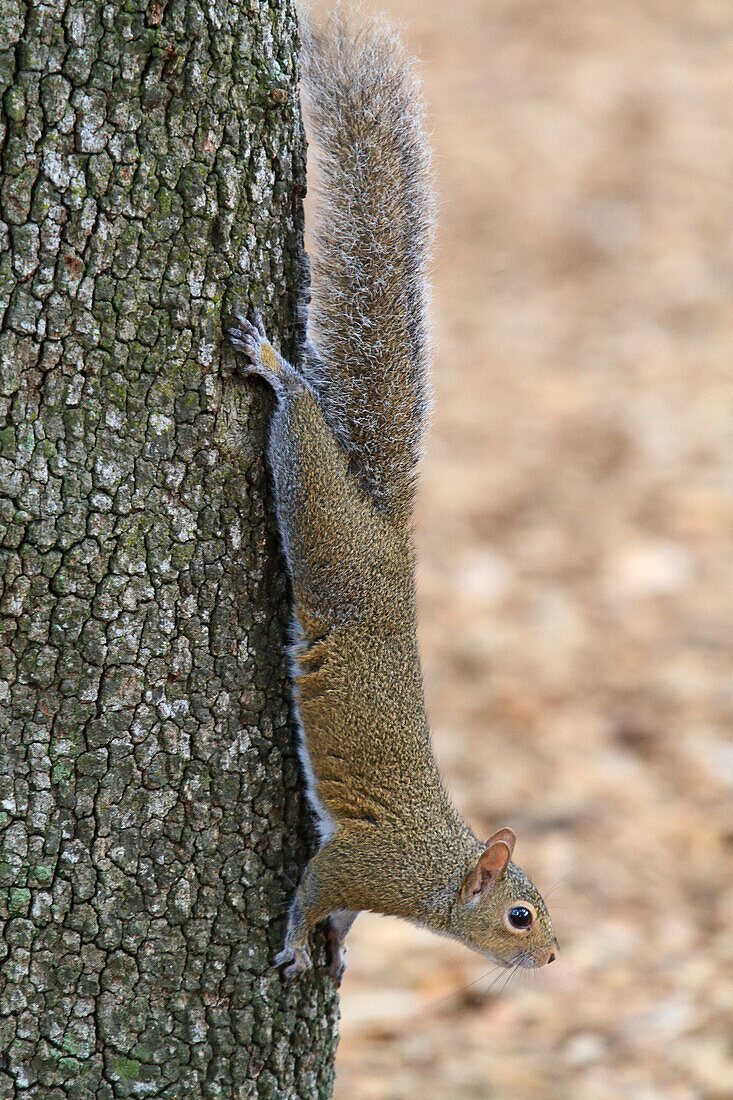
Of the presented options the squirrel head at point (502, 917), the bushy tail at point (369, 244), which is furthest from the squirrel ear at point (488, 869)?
the bushy tail at point (369, 244)

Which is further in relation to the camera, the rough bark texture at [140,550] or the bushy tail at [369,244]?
the bushy tail at [369,244]

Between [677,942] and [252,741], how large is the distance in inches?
81.5

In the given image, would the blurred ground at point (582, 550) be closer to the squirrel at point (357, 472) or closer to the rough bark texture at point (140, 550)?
the squirrel at point (357, 472)

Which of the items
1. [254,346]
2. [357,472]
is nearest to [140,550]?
[254,346]

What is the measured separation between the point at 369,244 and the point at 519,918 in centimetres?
157

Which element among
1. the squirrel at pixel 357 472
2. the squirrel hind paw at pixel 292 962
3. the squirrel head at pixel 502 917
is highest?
the squirrel at pixel 357 472

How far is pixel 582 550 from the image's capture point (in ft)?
18.3

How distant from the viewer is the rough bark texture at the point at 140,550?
74.7 inches

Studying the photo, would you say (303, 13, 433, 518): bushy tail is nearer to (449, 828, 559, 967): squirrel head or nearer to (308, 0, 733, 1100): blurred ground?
(449, 828, 559, 967): squirrel head

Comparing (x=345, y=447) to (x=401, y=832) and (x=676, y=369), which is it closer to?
(x=401, y=832)

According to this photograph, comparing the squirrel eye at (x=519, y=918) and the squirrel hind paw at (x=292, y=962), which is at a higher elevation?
the squirrel eye at (x=519, y=918)

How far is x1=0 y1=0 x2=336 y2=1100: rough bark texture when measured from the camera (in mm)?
1898

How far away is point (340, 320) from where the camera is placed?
2408mm

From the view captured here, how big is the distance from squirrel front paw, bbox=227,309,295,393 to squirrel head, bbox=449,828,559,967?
1.23m
